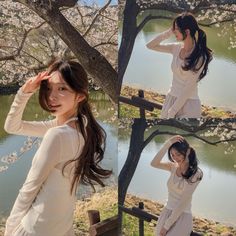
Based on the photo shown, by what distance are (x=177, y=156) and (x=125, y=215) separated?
0.37 meters

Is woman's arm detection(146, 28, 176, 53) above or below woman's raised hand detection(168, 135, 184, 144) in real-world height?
above

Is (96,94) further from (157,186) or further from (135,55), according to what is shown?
(157,186)

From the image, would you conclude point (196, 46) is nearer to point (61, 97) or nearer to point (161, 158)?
point (161, 158)

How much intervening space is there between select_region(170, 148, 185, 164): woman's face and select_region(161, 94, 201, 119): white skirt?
0.14 m

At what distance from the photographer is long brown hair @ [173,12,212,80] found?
7.06 feet

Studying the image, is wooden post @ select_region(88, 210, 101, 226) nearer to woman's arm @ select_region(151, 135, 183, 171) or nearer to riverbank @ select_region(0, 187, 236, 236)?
riverbank @ select_region(0, 187, 236, 236)

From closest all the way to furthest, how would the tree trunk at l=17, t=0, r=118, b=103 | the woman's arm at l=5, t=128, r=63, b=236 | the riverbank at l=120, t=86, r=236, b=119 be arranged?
1. the woman's arm at l=5, t=128, r=63, b=236
2. the riverbank at l=120, t=86, r=236, b=119
3. the tree trunk at l=17, t=0, r=118, b=103

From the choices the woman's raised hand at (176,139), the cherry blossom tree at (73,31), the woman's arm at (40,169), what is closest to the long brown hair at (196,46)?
the woman's raised hand at (176,139)

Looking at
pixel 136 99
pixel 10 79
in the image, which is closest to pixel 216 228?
pixel 136 99

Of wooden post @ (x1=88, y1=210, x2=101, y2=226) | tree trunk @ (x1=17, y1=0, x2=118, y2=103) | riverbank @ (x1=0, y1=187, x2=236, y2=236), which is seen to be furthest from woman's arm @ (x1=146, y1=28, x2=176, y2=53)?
wooden post @ (x1=88, y1=210, x2=101, y2=226)

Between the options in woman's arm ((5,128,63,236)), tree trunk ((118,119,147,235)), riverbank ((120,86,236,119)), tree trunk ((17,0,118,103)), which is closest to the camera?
woman's arm ((5,128,63,236))

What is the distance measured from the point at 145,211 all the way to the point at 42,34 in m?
1.04

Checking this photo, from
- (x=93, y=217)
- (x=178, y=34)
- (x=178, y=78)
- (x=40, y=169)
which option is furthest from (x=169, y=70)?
(x=93, y=217)

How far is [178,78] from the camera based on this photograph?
87.0 inches
